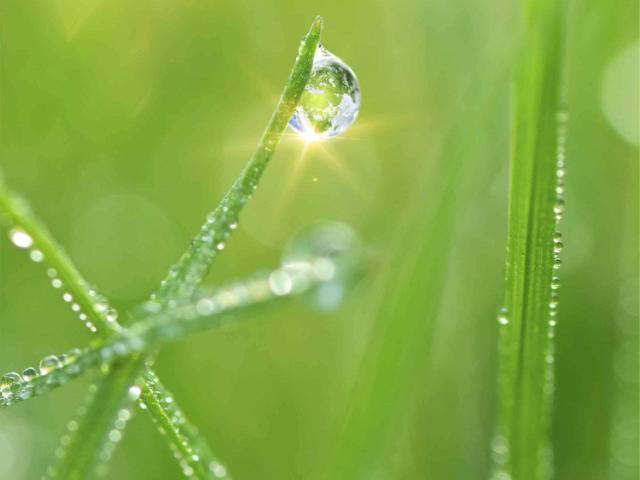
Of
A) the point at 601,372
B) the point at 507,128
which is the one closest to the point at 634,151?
the point at 507,128

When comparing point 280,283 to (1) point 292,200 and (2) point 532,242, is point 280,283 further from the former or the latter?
(1) point 292,200

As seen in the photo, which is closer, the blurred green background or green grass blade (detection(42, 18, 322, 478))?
green grass blade (detection(42, 18, 322, 478))

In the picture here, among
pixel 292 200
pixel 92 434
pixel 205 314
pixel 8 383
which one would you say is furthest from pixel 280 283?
pixel 292 200

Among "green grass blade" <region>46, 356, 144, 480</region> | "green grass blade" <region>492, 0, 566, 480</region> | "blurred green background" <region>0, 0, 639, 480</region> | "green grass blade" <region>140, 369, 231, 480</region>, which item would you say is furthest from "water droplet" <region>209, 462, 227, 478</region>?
"blurred green background" <region>0, 0, 639, 480</region>

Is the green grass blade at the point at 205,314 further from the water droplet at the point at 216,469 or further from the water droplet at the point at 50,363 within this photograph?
the water droplet at the point at 216,469

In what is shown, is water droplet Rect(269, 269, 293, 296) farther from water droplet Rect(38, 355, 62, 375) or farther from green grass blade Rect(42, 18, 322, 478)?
water droplet Rect(38, 355, 62, 375)
